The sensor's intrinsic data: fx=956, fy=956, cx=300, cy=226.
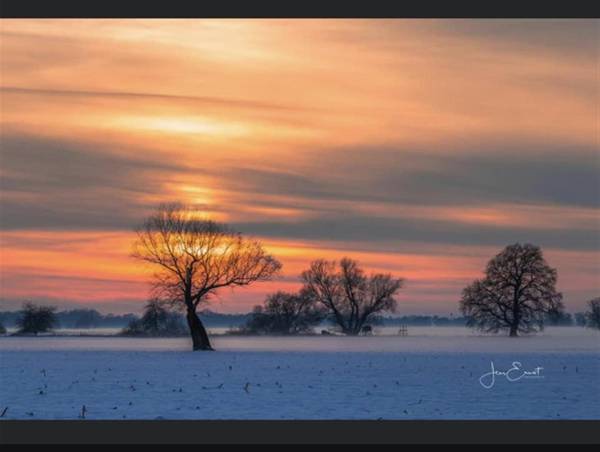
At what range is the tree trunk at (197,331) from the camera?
62406mm

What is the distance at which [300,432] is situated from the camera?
2105 cm

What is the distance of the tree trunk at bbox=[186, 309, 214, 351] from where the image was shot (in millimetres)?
62406

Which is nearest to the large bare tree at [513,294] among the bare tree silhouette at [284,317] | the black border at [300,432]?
the bare tree silhouette at [284,317]

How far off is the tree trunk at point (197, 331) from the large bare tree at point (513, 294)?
47.5 meters

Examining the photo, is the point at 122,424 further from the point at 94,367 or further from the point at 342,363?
the point at 342,363

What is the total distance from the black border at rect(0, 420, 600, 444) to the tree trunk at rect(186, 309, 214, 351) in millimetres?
39385

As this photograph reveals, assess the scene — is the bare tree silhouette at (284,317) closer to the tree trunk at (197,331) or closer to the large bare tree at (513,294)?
the large bare tree at (513,294)

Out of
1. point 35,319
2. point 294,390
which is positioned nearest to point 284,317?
point 35,319

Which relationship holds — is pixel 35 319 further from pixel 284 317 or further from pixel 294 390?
pixel 294 390

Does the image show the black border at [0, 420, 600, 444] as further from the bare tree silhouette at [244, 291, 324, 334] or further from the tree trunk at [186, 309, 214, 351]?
the bare tree silhouette at [244, 291, 324, 334]

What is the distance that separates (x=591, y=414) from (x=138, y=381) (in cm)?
1643

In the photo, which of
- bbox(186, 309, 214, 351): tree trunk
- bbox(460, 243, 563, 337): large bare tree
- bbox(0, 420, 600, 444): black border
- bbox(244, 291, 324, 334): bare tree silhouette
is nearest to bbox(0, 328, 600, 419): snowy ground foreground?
bbox(0, 420, 600, 444): black border

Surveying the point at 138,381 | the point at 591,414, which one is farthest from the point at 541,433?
the point at 138,381

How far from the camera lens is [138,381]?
34.3 meters
